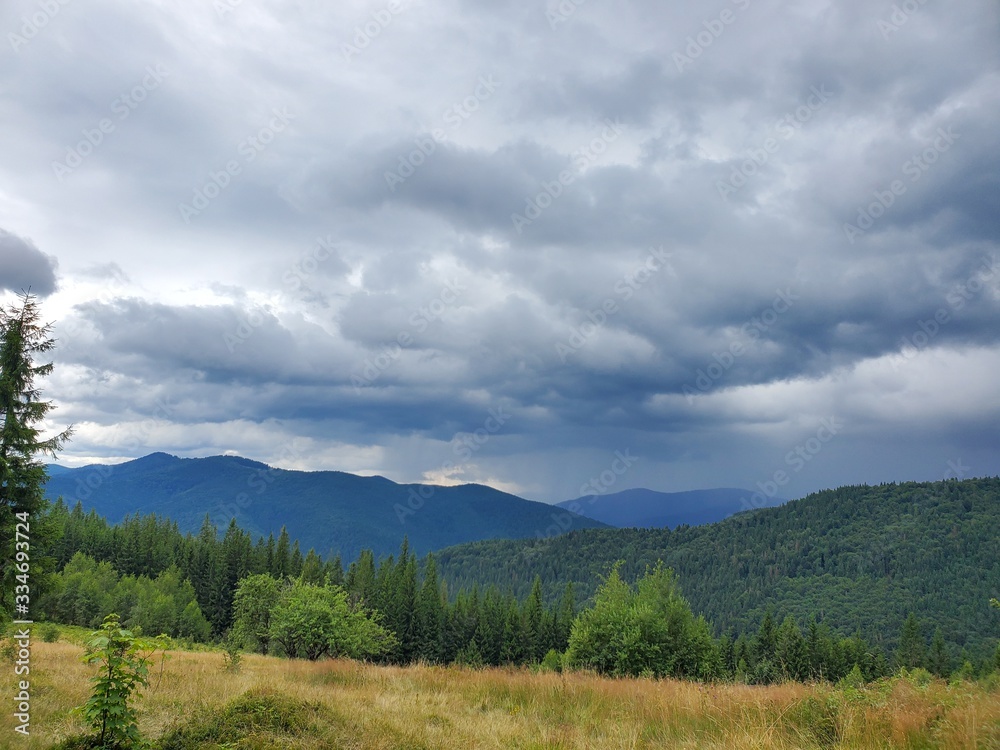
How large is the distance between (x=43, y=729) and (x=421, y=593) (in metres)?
90.6

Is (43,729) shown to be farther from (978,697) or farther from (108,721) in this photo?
(978,697)

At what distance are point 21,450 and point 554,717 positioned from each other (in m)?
22.5

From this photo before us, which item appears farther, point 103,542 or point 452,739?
point 103,542

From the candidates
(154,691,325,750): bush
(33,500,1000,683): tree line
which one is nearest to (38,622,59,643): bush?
(33,500,1000,683): tree line

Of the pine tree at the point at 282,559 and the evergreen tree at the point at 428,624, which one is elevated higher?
the pine tree at the point at 282,559

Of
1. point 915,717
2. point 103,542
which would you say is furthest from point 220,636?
point 915,717

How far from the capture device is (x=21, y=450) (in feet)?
69.5

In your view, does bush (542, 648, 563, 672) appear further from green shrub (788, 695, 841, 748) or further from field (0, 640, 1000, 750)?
green shrub (788, 695, 841, 748)

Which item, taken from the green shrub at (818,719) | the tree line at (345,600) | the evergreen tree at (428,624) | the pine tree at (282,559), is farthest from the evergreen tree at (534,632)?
the green shrub at (818,719)

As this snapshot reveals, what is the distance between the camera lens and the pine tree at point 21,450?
20.7 meters

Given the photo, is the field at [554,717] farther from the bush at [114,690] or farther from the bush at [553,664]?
the bush at [553,664]

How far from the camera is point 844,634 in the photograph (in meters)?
186

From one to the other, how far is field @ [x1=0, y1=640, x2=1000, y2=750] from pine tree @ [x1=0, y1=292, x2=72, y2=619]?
13154mm

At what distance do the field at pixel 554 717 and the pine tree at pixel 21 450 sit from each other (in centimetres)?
1315
